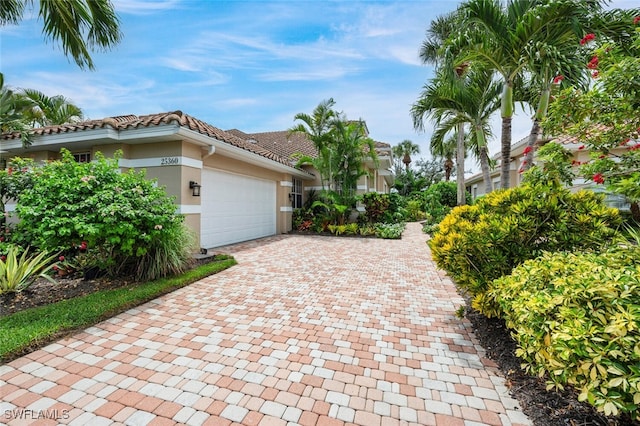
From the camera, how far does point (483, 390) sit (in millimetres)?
2562

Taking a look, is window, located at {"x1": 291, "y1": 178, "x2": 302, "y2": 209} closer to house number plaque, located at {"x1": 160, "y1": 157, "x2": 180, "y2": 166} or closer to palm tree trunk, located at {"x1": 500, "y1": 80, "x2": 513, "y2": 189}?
house number plaque, located at {"x1": 160, "y1": 157, "x2": 180, "y2": 166}

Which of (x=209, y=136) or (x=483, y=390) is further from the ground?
(x=209, y=136)

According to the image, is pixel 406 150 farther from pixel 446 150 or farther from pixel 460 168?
pixel 460 168

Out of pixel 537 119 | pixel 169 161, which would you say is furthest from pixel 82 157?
pixel 537 119

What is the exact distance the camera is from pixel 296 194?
15.3 m

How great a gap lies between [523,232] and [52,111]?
20.1m

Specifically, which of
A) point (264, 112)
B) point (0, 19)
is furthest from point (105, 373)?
point (264, 112)

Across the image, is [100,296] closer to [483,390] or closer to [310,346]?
[310,346]

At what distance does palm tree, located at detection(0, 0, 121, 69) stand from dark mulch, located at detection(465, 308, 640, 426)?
32.3 ft

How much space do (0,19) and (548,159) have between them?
464 inches

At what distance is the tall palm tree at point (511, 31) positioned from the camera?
16.8ft

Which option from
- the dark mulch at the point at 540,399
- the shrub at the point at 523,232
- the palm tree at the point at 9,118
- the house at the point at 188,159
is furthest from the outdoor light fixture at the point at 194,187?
the dark mulch at the point at 540,399

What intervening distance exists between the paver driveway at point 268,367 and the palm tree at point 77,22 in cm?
622

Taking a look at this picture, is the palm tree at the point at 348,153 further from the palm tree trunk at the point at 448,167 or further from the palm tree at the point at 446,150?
the palm tree trunk at the point at 448,167
